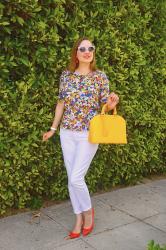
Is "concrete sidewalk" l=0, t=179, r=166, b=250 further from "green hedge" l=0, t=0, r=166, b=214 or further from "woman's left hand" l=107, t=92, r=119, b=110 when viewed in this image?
"woman's left hand" l=107, t=92, r=119, b=110

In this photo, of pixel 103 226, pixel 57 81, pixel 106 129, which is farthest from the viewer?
pixel 57 81

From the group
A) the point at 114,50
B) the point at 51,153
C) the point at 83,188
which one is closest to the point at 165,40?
the point at 114,50

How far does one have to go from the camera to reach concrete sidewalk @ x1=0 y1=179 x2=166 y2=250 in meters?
4.16

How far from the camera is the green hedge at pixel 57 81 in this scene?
4.43m

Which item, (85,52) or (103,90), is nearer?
(85,52)

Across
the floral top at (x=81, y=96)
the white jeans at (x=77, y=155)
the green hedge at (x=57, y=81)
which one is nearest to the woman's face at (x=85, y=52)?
the floral top at (x=81, y=96)

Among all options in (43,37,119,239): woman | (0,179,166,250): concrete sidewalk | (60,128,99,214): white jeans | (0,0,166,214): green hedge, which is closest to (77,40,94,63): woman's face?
(43,37,119,239): woman

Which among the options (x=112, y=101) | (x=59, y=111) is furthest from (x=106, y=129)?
(x=59, y=111)

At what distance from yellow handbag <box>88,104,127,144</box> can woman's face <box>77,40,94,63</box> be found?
19.0 inches

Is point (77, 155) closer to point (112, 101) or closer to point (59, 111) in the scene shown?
point (59, 111)

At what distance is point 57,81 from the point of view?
15.7 ft

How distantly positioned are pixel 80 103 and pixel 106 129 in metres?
0.36

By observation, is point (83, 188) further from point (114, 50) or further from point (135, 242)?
point (114, 50)

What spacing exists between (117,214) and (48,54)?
6.64ft
